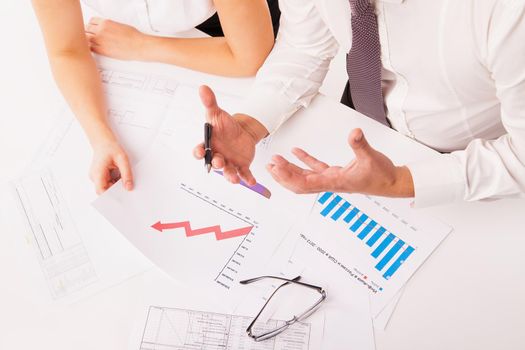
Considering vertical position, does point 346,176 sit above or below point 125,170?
above

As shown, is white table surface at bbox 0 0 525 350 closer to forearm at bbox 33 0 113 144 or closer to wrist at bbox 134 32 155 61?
forearm at bbox 33 0 113 144

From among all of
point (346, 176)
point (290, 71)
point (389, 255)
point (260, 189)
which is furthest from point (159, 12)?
point (389, 255)

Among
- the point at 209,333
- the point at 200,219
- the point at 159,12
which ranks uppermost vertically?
the point at 159,12

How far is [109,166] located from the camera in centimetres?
90

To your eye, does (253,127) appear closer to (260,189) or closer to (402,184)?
(260,189)

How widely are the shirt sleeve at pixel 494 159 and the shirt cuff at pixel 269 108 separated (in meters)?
0.25

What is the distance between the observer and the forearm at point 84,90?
930mm

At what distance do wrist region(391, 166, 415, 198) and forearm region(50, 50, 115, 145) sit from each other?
528 millimetres

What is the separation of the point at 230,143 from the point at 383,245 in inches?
12.2

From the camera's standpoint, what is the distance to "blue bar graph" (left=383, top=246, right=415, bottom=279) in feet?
2.58

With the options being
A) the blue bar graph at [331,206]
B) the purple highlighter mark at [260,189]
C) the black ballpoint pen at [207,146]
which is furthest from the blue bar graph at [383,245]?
the black ballpoint pen at [207,146]

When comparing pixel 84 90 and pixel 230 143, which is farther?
pixel 84 90

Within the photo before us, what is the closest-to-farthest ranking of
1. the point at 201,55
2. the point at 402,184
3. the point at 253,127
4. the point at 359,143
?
the point at 359,143 < the point at 402,184 < the point at 253,127 < the point at 201,55

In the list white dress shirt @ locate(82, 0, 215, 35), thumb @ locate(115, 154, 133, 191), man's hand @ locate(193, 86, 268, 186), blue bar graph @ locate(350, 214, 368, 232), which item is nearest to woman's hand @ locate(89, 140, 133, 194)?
thumb @ locate(115, 154, 133, 191)
